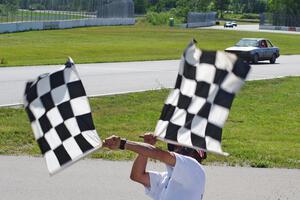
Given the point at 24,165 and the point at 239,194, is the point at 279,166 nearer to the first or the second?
the point at 239,194

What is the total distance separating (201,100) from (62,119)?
827 mm

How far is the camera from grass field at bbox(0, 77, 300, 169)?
929 centimetres

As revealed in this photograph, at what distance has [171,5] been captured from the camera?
166375mm

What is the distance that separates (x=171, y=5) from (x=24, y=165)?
160 m

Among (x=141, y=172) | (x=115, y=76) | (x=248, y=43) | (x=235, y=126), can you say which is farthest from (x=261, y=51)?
(x=141, y=172)

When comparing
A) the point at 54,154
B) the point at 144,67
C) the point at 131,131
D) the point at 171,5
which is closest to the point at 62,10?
the point at 144,67

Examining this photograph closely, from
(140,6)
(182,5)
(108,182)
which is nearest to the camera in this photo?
(108,182)

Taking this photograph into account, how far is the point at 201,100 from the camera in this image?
377cm

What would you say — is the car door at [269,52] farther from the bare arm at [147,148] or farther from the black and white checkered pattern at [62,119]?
the black and white checkered pattern at [62,119]

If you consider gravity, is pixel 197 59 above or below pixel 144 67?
above

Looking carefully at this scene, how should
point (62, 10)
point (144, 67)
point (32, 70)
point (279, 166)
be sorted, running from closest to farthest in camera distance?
point (279, 166) → point (32, 70) → point (144, 67) → point (62, 10)

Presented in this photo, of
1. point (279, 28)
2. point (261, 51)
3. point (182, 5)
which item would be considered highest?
point (261, 51)

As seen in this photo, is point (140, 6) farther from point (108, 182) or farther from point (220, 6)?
point (108, 182)

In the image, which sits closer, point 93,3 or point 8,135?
point 8,135
